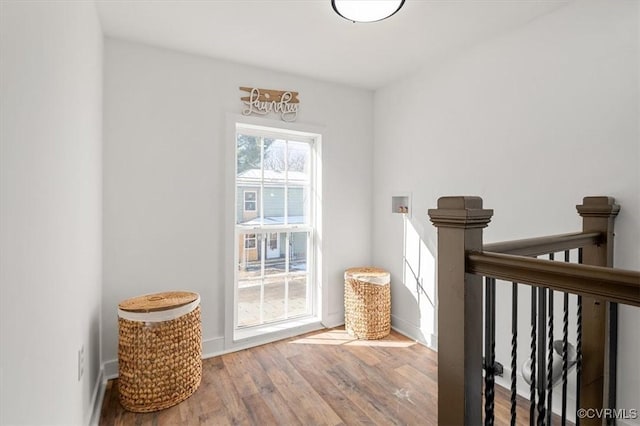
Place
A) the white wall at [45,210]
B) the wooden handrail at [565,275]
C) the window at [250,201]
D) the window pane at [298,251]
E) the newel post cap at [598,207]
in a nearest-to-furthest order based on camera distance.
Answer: the wooden handrail at [565,275] < the white wall at [45,210] < the newel post cap at [598,207] < the window at [250,201] < the window pane at [298,251]

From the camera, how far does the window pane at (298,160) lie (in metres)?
3.14

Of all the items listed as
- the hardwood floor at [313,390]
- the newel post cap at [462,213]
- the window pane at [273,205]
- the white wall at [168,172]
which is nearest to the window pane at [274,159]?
the window pane at [273,205]

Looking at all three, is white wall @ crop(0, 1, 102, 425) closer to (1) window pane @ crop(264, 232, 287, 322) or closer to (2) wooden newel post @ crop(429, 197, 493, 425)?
(2) wooden newel post @ crop(429, 197, 493, 425)

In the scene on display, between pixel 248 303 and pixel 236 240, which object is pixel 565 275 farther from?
pixel 248 303

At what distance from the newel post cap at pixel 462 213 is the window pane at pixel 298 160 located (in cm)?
228

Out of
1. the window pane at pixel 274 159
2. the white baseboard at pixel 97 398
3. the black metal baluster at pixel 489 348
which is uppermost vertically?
the window pane at pixel 274 159

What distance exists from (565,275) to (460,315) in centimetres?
29

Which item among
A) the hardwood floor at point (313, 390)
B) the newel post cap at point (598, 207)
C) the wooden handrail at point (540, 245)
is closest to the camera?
the wooden handrail at point (540, 245)

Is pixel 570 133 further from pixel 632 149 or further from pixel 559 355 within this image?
pixel 559 355

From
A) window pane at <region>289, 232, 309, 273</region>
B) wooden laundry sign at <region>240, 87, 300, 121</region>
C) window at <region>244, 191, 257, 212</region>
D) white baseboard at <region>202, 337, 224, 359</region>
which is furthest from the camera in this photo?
window pane at <region>289, 232, 309, 273</region>

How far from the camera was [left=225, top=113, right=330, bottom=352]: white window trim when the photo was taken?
2.70 meters

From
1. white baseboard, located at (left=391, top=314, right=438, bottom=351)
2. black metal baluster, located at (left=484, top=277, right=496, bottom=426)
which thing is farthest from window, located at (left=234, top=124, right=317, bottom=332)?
black metal baluster, located at (left=484, top=277, right=496, bottom=426)

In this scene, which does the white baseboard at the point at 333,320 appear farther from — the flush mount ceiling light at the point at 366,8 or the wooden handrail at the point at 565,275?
the flush mount ceiling light at the point at 366,8

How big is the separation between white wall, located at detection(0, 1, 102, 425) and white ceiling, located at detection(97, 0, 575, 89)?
1.53 ft
